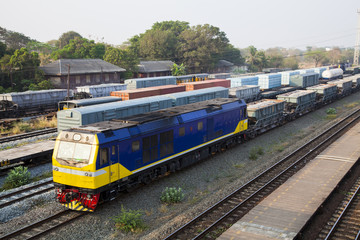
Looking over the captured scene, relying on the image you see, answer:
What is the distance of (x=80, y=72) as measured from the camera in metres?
53.1

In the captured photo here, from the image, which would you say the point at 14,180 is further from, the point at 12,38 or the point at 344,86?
the point at 12,38

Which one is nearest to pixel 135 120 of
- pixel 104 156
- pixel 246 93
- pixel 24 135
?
pixel 104 156

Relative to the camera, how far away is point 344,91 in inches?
2041

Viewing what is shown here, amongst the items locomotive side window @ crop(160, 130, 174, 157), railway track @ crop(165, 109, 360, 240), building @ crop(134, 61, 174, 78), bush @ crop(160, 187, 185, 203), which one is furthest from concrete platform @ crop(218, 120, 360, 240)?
building @ crop(134, 61, 174, 78)

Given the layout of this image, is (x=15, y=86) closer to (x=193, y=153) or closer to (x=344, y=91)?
(x=193, y=153)

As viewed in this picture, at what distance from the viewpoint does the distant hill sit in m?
85.1

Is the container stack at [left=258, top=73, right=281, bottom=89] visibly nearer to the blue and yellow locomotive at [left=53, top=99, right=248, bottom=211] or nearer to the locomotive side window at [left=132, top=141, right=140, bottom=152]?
the blue and yellow locomotive at [left=53, top=99, right=248, bottom=211]

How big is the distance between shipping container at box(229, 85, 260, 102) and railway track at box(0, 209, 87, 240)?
29468 millimetres

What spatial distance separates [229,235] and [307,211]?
3899 mm

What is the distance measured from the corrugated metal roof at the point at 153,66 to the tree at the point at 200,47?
838 centimetres

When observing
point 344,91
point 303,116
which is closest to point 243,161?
point 303,116

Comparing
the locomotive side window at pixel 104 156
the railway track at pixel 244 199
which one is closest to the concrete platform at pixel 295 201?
the railway track at pixel 244 199

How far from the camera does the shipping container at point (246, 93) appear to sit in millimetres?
40719

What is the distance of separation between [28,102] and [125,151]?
95.2ft
